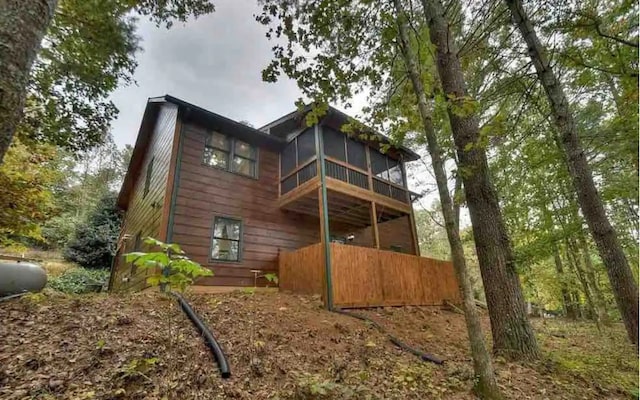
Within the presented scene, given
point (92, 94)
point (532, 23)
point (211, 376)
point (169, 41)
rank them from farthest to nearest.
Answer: point (169, 41)
point (92, 94)
point (532, 23)
point (211, 376)

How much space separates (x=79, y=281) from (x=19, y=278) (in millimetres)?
9396

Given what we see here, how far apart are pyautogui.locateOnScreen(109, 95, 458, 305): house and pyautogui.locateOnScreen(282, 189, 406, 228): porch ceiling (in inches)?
1.6

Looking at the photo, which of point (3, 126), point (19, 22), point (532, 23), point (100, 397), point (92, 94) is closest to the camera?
point (3, 126)

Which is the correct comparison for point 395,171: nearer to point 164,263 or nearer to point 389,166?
point 389,166

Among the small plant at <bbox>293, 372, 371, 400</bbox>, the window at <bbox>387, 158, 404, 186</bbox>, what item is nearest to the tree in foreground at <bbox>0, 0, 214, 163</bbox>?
the small plant at <bbox>293, 372, 371, 400</bbox>

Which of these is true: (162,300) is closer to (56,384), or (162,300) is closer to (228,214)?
(56,384)

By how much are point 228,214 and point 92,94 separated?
430 cm

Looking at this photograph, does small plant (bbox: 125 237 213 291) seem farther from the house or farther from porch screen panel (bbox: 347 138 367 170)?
porch screen panel (bbox: 347 138 367 170)

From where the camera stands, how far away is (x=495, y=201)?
15.3 ft

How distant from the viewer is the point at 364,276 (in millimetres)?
7652

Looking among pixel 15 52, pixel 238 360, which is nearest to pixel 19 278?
pixel 238 360

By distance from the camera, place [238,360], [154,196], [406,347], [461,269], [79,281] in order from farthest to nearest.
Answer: [79,281], [154,196], [406,347], [238,360], [461,269]

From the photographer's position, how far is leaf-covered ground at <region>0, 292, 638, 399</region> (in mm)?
2729

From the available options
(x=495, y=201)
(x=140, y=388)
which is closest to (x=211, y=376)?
(x=140, y=388)
